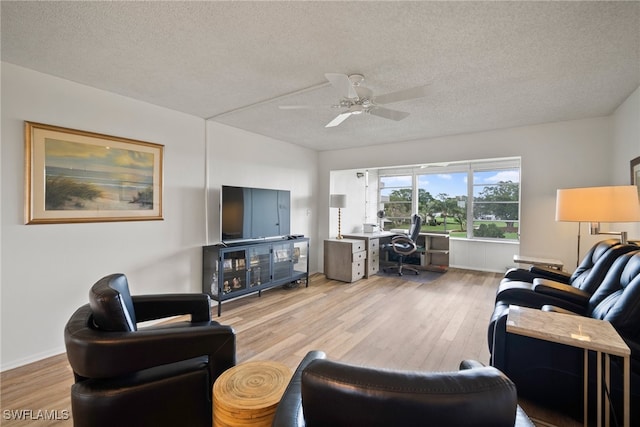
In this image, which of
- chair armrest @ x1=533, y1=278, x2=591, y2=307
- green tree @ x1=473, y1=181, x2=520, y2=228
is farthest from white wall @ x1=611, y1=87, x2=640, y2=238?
green tree @ x1=473, y1=181, x2=520, y2=228

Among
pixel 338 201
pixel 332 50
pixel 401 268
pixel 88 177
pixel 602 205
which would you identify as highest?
pixel 332 50

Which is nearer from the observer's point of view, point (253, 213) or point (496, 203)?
point (253, 213)

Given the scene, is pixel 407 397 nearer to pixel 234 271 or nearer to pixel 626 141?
pixel 234 271

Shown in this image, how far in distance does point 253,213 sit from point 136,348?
263cm

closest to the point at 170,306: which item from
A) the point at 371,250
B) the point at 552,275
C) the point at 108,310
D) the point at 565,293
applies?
the point at 108,310

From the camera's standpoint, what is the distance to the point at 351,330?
9.95 feet

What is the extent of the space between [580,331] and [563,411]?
82cm

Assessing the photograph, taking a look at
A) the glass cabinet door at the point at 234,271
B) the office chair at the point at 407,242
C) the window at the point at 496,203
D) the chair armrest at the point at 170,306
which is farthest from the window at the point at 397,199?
the chair armrest at the point at 170,306

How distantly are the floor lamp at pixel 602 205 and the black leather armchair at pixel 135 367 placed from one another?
305 cm

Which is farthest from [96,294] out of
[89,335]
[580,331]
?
[580,331]

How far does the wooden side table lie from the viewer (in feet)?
3.64

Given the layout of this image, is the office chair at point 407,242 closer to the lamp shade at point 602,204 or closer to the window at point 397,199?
the window at point 397,199

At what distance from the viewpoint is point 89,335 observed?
4.43 ft

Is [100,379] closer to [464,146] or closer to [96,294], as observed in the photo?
[96,294]
